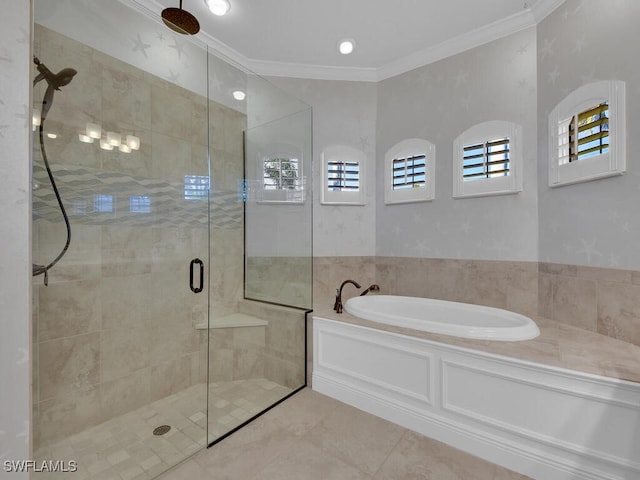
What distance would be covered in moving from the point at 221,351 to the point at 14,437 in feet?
3.80

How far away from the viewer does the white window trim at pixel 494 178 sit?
2.33 metres

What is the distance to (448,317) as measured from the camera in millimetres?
2506

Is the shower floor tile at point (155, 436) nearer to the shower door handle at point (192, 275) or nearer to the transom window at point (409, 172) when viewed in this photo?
the shower door handle at point (192, 275)

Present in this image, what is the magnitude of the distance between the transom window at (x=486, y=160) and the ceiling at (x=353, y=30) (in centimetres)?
92

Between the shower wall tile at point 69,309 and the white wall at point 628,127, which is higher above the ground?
the white wall at point 628,127

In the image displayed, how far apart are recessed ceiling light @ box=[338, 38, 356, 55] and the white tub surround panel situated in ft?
8.12

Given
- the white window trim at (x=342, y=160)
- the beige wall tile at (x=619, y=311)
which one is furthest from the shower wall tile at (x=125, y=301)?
the beige wall tile at (x=619, y=311)

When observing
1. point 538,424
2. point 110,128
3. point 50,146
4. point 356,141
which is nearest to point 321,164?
point 356,141

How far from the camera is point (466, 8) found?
2.23 meters

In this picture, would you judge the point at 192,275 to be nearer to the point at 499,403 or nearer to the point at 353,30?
the point at 499,403

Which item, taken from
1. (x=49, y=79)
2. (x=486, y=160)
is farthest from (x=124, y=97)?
(x=486, y=160)

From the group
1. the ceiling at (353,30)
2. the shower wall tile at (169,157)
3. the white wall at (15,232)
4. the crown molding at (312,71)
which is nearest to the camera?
the white wall at (15,232)

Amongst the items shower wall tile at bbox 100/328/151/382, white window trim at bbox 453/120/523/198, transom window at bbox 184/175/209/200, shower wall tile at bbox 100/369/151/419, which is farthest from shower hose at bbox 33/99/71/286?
white window trim at bbox 453/120/523/198

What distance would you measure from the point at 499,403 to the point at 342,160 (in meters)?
2.42
